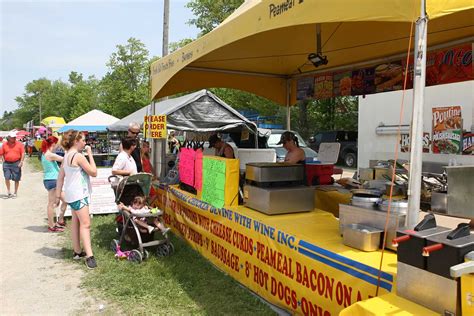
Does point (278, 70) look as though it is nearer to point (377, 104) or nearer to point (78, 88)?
point (377, 104)

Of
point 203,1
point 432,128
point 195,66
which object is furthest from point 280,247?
point 203,1

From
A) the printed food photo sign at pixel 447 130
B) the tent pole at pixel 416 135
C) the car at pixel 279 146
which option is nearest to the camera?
the tent pole at pixel 416 135

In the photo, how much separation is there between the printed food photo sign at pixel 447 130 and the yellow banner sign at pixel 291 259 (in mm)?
5969

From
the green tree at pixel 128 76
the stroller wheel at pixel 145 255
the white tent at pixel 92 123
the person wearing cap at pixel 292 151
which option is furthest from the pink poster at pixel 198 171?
the green tree at pixel 128 76

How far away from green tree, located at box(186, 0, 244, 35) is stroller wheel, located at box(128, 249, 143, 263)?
24792mm

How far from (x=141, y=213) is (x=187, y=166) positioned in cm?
92

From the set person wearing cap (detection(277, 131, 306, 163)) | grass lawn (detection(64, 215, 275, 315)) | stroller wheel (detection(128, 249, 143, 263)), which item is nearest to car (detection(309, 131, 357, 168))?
person wearing cap (detection(277, 131, 306, 163))

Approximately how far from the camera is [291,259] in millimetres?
3125

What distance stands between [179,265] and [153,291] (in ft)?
2.26

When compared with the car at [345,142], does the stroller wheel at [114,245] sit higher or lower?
lower

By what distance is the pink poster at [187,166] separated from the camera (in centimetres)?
532

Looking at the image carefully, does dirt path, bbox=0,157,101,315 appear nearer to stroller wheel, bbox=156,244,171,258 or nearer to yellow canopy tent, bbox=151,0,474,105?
stroller wheel, bbox=156,244,171,258

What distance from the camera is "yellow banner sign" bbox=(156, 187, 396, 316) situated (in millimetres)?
2514

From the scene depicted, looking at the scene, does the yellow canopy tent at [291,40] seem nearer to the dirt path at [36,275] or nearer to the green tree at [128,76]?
the dirt path at [36,275]
